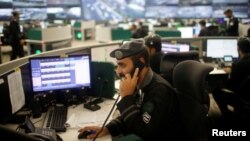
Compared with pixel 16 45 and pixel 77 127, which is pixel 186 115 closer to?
pixel 77 127

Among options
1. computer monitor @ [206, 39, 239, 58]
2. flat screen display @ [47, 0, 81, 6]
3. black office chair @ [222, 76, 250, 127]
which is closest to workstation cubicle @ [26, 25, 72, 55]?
computer monitor @ [206, 39, 239, 58]

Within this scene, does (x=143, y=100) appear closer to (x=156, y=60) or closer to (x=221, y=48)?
(x=156, y=60)

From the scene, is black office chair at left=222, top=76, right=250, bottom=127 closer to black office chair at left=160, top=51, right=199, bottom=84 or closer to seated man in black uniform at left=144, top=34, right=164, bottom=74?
black office chair at left=160, top=51, right=199, bottom=84

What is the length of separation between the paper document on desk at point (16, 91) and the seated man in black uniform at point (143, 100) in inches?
21.7

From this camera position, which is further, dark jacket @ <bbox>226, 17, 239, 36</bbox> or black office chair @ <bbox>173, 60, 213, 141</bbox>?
dark jacket @ <bbox>226, 17, 239, 36</bbox>

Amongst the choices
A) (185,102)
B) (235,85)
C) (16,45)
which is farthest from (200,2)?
(185,102)

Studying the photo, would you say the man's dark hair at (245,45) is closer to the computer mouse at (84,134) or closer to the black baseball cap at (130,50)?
the black baseball cap at (130,50)

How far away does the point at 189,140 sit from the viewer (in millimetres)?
1791

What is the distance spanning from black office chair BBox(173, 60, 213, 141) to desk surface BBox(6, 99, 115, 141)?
0.50 m

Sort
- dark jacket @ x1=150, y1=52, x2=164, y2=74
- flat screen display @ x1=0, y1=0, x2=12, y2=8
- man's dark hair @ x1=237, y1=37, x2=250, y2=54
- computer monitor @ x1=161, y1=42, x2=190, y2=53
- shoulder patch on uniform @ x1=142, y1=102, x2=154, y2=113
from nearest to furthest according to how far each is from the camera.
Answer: shoulder patch on uniform @ x1=142, y1=102, x2=154, y2=113 → dark jacket @ x1=150, y1=52, x2=164, y2=74 → man's dark hair @ x1=237, y1=37, x2=250, y2=54 → computer monitor @ x1=161, y1=42, x2=190, y2=53 → flat screen display @ x1=0, y1=0, x2=12, y2=8

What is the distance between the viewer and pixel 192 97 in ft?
6.26

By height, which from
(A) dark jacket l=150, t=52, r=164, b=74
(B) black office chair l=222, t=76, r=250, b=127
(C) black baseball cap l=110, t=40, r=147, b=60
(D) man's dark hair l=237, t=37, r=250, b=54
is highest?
(C) black baseball cap l=110, t=40, r=147, b=60

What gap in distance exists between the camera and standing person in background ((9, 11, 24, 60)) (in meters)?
6.70

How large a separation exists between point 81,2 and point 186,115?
35.6 feet
